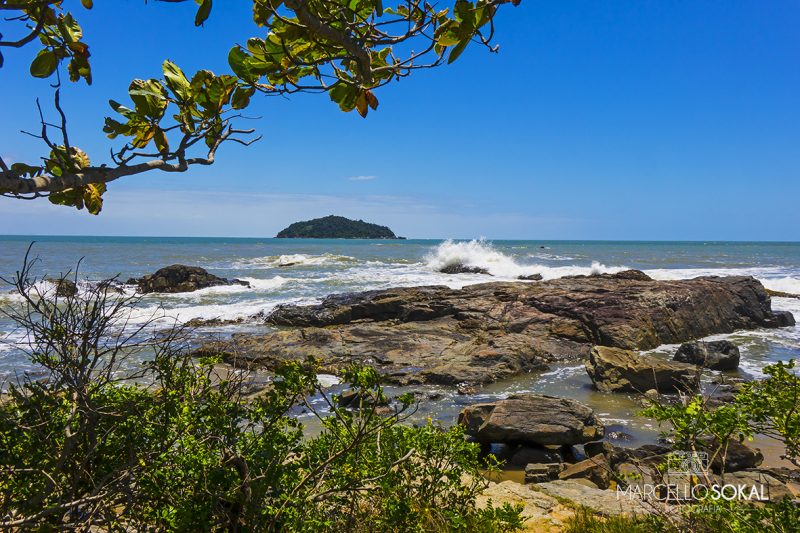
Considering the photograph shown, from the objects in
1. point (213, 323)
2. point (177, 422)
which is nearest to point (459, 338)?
point (213, 323)

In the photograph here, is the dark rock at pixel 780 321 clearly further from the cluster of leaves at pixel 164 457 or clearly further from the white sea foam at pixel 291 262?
the white sea foam at pixel 291 262

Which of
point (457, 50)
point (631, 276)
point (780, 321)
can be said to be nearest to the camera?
point (457, 50)

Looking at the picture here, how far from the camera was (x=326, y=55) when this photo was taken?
8.09 feet

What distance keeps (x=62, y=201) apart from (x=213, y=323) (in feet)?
51.3

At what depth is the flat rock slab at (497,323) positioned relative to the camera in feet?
40.7

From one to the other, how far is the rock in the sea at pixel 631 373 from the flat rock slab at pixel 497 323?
1825mm

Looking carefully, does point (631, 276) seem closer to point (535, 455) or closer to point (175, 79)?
point (535, 455)

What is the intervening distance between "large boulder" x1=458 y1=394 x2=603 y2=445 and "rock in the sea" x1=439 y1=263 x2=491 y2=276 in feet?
79.6

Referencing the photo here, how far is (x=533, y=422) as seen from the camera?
7.64 meters

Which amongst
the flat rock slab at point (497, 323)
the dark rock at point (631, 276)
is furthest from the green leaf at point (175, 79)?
the dark rock at point (631, 276)

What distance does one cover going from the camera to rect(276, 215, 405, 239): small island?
15175 cm

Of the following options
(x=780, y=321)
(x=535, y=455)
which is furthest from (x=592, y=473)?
(x=780, y=321)

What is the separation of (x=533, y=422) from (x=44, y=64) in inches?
280

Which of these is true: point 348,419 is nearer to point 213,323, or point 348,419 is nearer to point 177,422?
point 177,422
